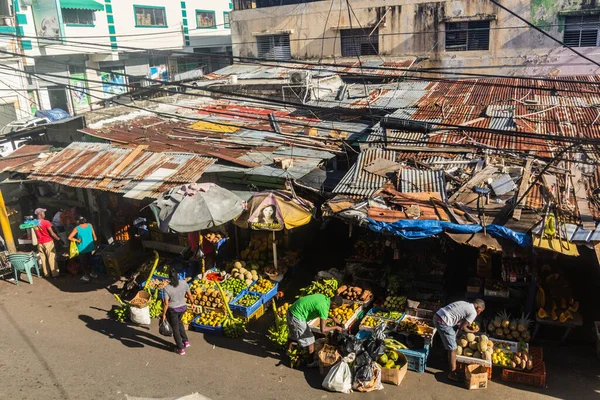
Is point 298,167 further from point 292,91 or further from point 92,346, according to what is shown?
point 292,91

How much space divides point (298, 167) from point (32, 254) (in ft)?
23.8

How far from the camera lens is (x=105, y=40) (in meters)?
34.6

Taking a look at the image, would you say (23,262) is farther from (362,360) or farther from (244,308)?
(362,360)

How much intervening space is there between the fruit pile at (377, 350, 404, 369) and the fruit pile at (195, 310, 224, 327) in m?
3.42

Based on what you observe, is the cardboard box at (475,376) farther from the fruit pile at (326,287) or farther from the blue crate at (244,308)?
the blue crate at (244,308)

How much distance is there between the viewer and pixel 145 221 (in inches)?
550

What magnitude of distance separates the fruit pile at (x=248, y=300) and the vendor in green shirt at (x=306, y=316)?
6.08 feet

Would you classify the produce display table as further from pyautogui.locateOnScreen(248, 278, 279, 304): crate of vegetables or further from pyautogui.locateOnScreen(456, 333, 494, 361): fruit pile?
pyautogui.locateOnScreen(248, 278, 279, 304): crate of vegetables

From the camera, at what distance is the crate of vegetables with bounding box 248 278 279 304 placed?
10.8 m

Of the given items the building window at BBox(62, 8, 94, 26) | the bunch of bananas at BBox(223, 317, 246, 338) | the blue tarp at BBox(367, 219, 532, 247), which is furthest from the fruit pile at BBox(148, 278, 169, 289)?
the building window at BBox(62, 8, 94, 26)

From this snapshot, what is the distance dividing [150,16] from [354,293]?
116ft

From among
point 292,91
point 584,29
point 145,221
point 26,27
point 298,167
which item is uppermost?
point 26,27

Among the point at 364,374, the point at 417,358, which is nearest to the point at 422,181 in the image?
the point at 417,358

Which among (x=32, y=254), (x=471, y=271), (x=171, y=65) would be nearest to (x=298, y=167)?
(x=471, y=271)
